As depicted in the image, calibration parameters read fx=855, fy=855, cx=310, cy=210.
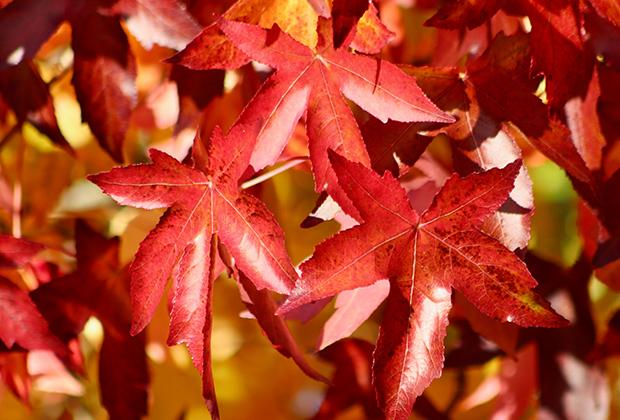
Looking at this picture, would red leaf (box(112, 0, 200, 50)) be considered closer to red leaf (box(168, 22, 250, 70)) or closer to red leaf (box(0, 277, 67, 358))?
red leaf (box(168, 22, 250, 70))

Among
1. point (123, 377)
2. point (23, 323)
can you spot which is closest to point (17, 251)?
point (23, 323)

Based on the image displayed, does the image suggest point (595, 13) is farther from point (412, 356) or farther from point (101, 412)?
point (101, 412)

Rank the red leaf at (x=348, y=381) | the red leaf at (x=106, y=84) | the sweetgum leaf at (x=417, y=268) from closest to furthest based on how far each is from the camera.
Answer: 1. the sweetgum leaf at (x=417, y=268)
2. the red leaf at (x=106, y=84)
3. the red leaf at (x=348, y=381)

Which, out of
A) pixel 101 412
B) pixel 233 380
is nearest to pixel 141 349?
pixel 233 380

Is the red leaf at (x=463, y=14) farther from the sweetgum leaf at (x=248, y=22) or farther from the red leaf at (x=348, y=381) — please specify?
the red leaf at (x=348, y=381)

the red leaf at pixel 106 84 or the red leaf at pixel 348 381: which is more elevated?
the red leaf at pixel 106 84

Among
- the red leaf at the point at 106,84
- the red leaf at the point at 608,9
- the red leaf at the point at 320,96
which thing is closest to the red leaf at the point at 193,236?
the red leaf at the point at 320,96

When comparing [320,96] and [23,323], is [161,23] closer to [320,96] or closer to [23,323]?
[320,96]

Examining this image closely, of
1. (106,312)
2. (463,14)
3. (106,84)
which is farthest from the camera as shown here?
(106,312)
